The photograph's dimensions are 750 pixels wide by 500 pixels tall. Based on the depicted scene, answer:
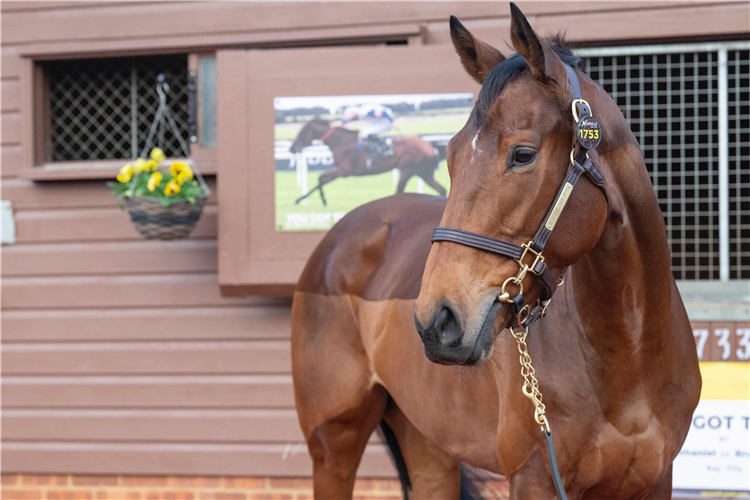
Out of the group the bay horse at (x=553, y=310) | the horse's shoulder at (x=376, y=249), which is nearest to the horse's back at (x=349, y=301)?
the horse's shoulder at (x=376, y=249)

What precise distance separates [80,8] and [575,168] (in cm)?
399

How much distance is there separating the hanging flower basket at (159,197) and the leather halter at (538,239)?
252cm

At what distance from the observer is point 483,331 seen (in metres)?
1.38

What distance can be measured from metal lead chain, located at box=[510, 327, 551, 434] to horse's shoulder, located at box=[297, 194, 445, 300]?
2.73ft

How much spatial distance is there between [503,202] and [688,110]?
3.23 meters

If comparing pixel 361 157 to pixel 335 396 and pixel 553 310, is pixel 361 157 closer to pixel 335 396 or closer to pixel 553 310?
pixel 335 396

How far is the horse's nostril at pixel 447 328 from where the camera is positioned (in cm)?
136

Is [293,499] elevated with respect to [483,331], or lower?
lower

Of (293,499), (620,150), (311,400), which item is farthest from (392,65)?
(293,499)

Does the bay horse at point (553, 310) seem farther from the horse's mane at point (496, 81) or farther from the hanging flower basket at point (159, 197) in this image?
the hanging flower basket at point (159, 197)

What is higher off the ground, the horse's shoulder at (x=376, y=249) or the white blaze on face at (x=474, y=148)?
the white blaze on face at (x=474, y=148)

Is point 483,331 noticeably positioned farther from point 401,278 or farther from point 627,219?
point 401,278

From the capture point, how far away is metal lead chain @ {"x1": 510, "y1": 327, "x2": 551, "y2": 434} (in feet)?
5.23

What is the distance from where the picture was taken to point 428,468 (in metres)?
2.70
